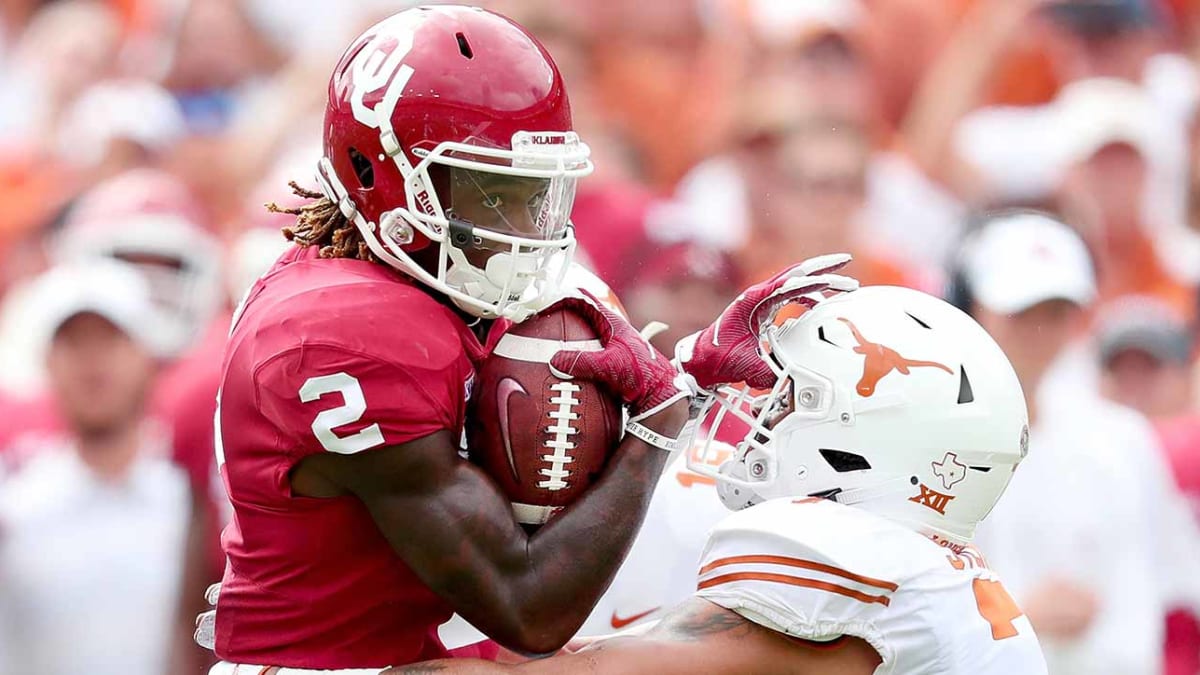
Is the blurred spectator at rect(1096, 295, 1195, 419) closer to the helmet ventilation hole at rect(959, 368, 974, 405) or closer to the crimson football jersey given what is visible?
the helmet ventilation hole at rect(959, 368, 974, 405)

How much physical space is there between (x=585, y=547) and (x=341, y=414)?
1.62 ft

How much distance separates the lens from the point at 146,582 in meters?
6.27

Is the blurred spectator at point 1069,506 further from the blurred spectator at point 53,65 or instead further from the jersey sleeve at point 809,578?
the blurred spectator at point 53,65

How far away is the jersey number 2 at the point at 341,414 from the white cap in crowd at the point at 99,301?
10.7 ft

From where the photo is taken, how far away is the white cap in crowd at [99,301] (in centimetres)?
645

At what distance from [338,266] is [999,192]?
4.76m

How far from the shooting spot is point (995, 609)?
3561 millimetres

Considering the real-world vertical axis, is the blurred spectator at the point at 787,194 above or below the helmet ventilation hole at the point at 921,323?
below

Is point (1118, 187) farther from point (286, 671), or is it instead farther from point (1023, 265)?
point (286, 671)

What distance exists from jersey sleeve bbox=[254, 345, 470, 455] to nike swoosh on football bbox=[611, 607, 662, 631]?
1315 mm

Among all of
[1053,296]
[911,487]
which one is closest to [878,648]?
[911,487]

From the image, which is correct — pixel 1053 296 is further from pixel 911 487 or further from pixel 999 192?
pixel 911 487

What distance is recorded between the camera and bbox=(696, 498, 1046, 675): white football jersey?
3420 mm

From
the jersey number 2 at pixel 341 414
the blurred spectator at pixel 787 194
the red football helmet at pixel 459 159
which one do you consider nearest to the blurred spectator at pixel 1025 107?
the blurred spectator at pixel 787 194
